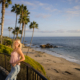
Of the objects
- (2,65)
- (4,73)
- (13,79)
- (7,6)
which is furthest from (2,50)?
(7,6)

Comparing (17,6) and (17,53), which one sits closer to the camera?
(17,53)

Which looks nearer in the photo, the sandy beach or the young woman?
the young woman

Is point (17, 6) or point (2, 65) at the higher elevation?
point (17, 6)

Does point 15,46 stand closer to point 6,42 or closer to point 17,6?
point 6,42

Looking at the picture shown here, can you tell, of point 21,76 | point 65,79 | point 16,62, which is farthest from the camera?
point 65,79

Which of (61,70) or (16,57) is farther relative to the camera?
(61,70)

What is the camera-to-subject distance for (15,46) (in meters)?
3.54

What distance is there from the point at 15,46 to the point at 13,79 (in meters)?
1.44

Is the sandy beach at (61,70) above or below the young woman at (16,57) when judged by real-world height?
below

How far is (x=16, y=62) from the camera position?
3.45 metres

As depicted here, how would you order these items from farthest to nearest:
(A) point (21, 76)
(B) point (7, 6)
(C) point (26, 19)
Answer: (C) point (26, 19) < (B) point (7, 6) < (A) point (21, 76)

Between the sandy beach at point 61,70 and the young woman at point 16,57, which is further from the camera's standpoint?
the sandy beach at point 61,70

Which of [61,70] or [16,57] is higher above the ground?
[16,57]

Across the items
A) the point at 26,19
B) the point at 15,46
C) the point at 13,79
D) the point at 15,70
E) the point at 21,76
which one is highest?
the point at 26,19
